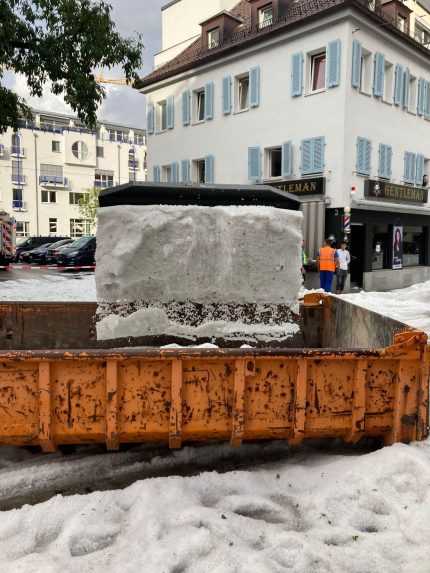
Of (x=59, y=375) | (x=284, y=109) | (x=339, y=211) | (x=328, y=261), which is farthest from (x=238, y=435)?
(x=284, y=109)

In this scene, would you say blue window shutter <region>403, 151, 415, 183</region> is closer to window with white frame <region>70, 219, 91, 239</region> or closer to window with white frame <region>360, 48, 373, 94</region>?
window with white frame <region>360, 48, 373, 94</region>

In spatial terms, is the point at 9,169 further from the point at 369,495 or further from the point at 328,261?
the point at 369,495

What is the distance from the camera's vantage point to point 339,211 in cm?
1722

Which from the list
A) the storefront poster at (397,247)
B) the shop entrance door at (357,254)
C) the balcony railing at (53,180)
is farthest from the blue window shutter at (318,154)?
the balcony railing at (53,180)

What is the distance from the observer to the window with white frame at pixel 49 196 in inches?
2029

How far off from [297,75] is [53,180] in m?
38.7

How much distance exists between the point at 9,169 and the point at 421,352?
52218 millimetres

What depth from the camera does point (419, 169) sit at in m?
21.0

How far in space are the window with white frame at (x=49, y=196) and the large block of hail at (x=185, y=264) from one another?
5071cm

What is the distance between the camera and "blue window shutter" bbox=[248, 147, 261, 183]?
773 inches

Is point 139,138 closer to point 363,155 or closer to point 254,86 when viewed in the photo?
point 254,86

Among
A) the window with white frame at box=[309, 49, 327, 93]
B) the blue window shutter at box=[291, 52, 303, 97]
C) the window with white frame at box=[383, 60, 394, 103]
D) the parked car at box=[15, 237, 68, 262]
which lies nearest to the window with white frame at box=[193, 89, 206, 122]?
the blue window shutter at box=[291, 52, 303, 97]

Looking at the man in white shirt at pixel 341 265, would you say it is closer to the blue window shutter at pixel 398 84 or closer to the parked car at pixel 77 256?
the blue window shutter at pixel 398 84

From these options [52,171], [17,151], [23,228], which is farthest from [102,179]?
[23,228]
